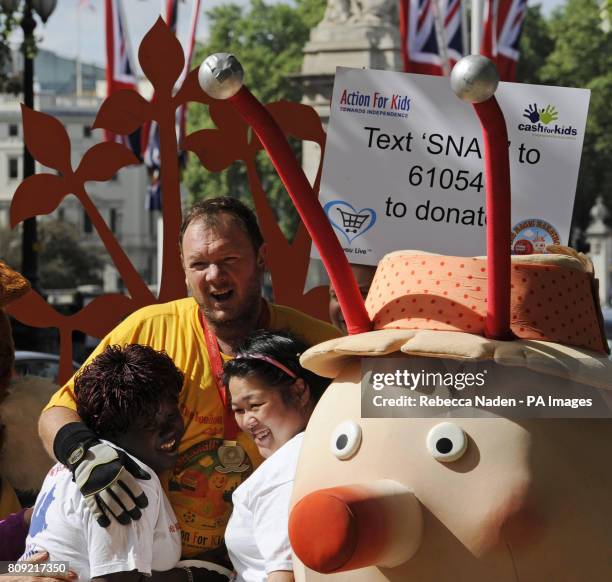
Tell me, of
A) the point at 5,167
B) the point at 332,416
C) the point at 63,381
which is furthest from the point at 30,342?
the point at 5,167

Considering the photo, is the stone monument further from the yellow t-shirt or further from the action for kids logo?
the action for kids logo

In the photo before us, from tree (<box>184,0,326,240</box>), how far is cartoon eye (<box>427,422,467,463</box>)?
133 feet

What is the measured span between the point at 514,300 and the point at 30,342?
14691mm

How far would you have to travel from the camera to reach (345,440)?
2.74m

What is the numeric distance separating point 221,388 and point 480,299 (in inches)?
54.8

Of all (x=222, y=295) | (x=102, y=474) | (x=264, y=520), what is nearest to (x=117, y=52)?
(x=222, y=295)

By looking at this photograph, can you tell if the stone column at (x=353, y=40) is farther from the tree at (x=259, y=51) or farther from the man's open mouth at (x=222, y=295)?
the man's open mouth at (x=222, y=295)

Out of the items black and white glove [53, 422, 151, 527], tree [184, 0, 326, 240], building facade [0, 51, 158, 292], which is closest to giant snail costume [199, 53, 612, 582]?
black and white glove [53, 422, 151, 527]

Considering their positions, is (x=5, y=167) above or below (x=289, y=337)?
below

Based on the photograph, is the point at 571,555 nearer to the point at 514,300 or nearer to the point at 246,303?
the point at 514,300

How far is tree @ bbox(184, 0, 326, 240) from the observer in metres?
44.5

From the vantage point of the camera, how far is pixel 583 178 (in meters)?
41.2

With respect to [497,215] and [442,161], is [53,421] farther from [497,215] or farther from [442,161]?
[497,215]

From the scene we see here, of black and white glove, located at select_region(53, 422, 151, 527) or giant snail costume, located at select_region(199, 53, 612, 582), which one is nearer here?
giant snail costume, located at select_region(199, 53, 612, 582)
